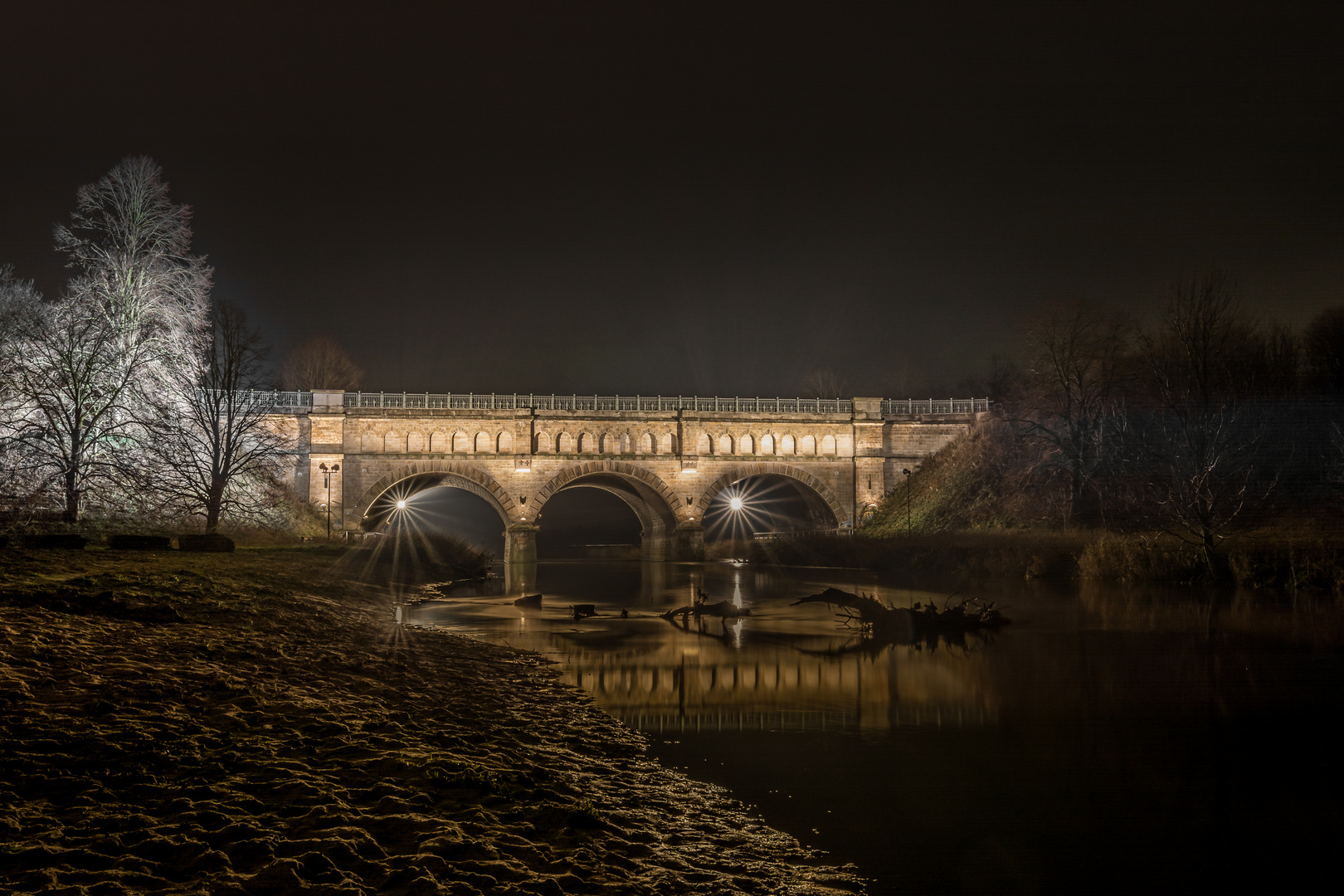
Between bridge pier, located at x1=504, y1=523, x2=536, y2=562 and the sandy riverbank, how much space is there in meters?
38.8

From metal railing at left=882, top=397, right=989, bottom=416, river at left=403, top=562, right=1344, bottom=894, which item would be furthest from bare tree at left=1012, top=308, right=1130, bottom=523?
river at left=403, top=562, right=1344, bottom=894

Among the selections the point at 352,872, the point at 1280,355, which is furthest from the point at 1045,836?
the point at 1280,355

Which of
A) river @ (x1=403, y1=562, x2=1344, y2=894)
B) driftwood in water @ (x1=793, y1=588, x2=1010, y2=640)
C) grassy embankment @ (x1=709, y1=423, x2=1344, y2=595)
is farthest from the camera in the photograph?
grassy embankment @ (x1=709, y1=423, x2=1344, y2=595)

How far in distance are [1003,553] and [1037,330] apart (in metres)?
15.7

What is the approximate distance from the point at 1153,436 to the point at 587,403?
3347 cm

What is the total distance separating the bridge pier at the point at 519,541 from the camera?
51.8m

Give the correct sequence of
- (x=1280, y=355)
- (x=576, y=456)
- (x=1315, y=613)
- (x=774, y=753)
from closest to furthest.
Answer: (x=774, y=753) → (x=1315, y=613) → (x=1280, y=355) → (x=576, y=456)

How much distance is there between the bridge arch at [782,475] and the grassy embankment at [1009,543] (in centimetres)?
237

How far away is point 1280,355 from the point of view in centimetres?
4819

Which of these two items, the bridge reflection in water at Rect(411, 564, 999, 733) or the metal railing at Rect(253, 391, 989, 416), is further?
the metal railing at Rect(253, 391, 989, 416)

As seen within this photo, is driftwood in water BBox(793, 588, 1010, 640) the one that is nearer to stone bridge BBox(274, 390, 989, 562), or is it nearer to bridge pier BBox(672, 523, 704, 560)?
stone bridge BBox(274, 390, 989, 562)

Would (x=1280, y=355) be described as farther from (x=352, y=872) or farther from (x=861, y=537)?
(x=352, y=872)

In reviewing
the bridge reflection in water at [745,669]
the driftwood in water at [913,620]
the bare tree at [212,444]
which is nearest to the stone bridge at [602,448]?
the bare tree at [212,444]

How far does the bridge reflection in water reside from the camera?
471 inches
